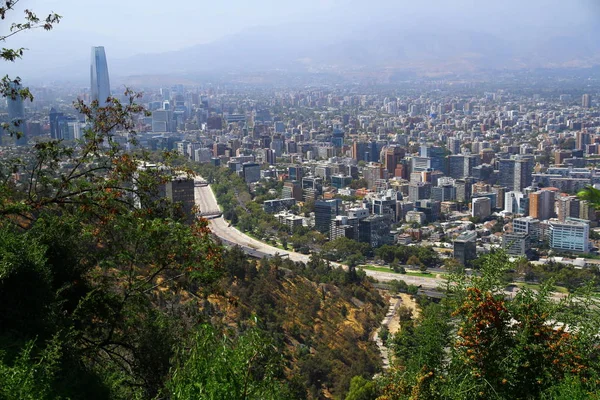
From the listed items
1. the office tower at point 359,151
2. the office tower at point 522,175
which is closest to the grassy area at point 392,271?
the office tower at point 522,175

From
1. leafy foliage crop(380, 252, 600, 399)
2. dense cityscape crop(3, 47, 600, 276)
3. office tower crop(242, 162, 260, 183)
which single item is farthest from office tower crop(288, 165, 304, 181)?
leafy foliage crop(380, 252, 600, 399)

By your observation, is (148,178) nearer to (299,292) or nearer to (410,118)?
(299,292)

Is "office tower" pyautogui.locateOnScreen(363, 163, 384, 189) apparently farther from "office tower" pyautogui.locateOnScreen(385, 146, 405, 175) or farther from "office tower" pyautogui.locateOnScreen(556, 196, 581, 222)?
"office tower" pyautogui.locateOnScreen(556, 196, 581, 222)

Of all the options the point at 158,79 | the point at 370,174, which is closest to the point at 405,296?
the point at 370,174

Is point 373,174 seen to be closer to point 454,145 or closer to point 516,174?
point 516,174

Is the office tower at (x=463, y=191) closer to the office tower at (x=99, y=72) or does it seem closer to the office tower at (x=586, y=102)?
the office tower at (x=99, y=72)

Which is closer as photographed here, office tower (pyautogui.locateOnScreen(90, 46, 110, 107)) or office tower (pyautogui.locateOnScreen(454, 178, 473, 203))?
office tower (pyautogui.locateOnScreen(454, 178, 473, 203))
